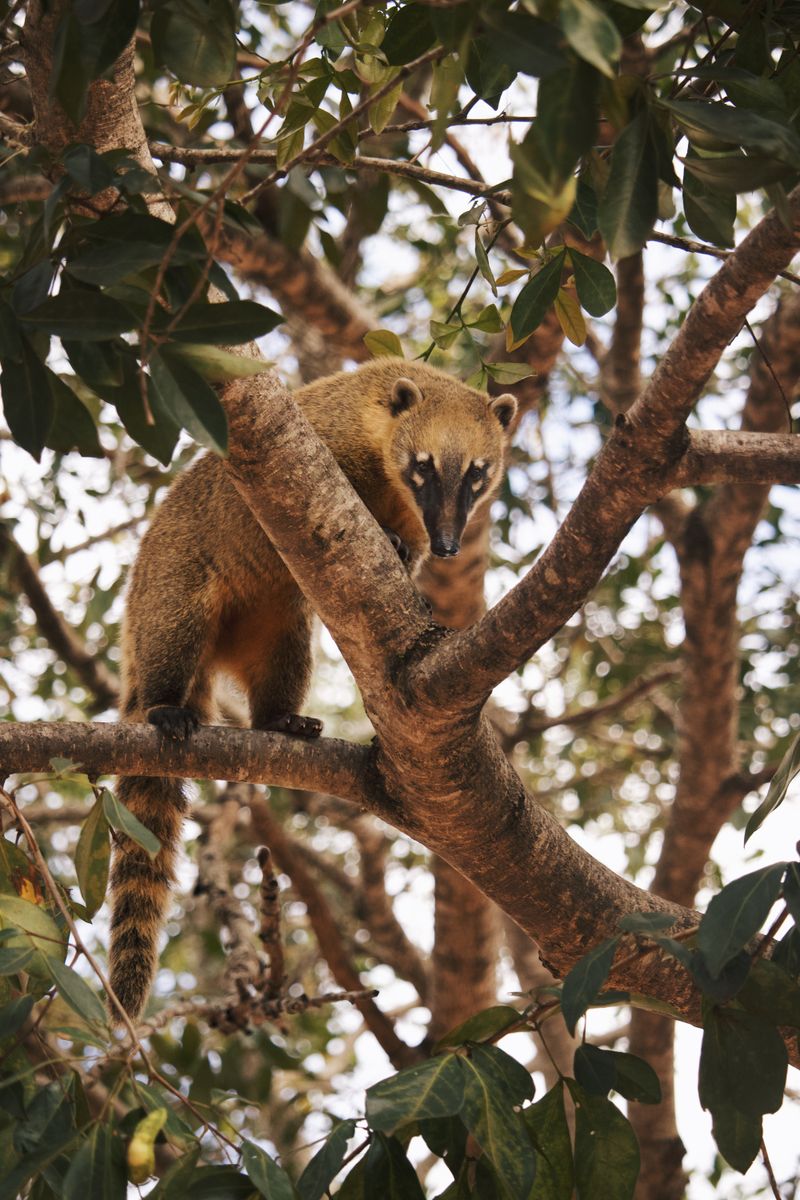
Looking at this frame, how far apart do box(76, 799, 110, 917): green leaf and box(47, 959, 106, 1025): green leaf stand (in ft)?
1.50

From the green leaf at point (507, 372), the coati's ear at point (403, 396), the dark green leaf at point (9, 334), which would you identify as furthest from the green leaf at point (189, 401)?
the coati's ear at point (403, 396)

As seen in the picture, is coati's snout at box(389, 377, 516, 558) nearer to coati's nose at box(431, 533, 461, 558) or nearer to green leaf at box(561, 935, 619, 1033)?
coati's nose at box(431, 533, 461, 558)

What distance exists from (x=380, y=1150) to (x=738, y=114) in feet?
5.68

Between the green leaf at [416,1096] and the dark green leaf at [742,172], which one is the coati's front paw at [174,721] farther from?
the dark green leaf at [742,172]

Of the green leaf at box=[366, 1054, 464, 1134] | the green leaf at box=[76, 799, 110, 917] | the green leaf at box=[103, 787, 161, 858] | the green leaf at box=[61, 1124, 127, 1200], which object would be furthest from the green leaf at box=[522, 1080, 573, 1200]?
the green leaf at box=[76, 799, 110, 917]

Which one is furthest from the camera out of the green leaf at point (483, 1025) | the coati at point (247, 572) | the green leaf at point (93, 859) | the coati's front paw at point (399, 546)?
the coati's front paw at point (399, 546)

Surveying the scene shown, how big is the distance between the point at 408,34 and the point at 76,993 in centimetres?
178

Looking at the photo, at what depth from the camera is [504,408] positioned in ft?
16.2

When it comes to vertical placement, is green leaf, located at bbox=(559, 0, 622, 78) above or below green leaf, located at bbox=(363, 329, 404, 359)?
below

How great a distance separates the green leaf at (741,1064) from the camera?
6.04ft

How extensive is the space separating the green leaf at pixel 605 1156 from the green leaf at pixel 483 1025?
196mm

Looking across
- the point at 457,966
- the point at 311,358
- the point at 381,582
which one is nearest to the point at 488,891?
the point at 381,582

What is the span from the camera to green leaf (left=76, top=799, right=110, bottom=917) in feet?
7.64

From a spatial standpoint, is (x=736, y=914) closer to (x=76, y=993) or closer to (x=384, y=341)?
(x=76, y=993)
